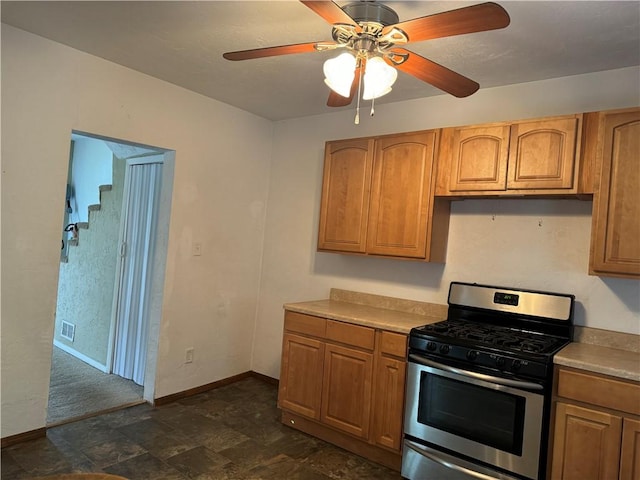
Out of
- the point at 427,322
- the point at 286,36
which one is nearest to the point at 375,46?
the point at 286,36

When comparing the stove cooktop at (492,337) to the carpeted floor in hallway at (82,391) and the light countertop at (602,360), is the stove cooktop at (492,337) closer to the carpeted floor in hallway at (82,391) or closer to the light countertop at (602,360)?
the light countertop at (602,360)

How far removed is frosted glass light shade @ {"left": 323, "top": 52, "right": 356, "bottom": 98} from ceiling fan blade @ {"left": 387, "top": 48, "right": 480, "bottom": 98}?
0.22 metres

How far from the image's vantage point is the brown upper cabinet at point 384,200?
115 inches

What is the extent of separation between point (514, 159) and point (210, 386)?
3.05 meters

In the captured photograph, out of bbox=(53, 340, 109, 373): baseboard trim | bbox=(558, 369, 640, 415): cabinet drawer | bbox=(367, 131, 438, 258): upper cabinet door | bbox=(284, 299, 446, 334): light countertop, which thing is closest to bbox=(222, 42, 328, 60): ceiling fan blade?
bbox=(367, 131, 438, 258): upper cabinet door

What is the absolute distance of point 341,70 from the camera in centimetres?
176

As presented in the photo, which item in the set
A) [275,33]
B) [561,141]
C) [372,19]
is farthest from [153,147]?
[561,141]

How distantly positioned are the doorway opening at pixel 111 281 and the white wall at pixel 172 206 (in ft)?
0.54

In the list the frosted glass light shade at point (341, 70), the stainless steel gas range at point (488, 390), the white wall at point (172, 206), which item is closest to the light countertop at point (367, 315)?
the stainless steel gas range at point (488, 390)

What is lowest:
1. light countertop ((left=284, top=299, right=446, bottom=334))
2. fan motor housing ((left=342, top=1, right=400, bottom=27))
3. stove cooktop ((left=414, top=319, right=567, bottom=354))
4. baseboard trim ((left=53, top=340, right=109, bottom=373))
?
baseboard trim ((left=53, top=340, right=109, bottom=373))

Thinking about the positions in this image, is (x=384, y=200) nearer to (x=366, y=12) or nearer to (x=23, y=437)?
(x=366, y=12)

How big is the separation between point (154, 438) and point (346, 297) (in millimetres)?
1740

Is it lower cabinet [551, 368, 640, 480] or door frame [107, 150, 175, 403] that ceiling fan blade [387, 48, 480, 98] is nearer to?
lower cabinet [551, 368, 640, 480]

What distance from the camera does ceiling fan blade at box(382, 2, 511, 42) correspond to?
1.36m
